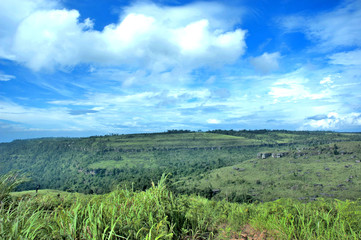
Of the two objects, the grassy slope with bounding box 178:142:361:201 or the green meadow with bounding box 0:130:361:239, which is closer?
the green meadow with bounding box 0:130:361:239

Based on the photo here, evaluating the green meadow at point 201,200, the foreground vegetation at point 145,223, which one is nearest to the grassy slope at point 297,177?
the green meadow at point 201,200

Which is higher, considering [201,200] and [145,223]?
[145,223]

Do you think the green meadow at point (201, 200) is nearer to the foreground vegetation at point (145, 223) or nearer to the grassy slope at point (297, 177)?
the foreground vegetation at point (145, 223)

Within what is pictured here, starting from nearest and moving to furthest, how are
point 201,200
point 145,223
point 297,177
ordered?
point 145,223
point 201,200
point 297,177

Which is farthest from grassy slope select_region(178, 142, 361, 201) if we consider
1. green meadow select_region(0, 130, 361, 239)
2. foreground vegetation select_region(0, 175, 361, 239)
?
foreground vegetation select_region(0, 175, 361, 239)

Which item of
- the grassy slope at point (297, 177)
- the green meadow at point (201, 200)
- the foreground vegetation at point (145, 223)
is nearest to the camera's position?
the foreground vegetation at point (145, 223)

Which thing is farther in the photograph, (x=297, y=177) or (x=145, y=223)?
(x=297, y=177)

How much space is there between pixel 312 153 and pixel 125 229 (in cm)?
14202

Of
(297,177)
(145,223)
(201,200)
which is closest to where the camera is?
(145,223)

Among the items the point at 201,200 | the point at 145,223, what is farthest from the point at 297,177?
the point at 145,223

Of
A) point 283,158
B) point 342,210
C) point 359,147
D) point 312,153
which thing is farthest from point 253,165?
point 342,210

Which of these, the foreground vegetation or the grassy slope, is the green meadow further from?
the grassy slope

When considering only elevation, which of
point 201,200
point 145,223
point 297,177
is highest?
point 145,223

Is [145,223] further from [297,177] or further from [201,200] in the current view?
[297,177]
